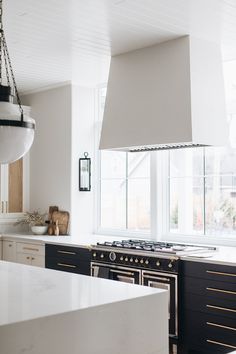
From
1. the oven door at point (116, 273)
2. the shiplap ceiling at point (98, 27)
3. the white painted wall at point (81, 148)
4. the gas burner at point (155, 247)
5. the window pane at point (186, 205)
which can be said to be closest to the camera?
the shiplap ceiling at point (98, 27)

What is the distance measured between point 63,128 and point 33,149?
0.63 meters

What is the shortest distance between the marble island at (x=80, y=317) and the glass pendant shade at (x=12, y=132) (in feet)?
2.22

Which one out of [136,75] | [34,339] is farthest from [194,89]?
[34,339]

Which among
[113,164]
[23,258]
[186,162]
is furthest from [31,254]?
[186,162]

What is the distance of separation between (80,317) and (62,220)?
3.95 meters

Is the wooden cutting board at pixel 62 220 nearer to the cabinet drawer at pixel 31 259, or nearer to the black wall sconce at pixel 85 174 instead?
the black wall sconce at pixel 85 174

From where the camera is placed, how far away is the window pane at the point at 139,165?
585 cm

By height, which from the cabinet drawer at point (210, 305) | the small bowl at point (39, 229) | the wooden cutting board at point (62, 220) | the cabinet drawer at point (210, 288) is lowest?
the cabinet drawer at point (210, 305)

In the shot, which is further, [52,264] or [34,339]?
[52,264]

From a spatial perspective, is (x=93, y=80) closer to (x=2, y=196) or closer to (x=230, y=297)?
(x=2, y=196)

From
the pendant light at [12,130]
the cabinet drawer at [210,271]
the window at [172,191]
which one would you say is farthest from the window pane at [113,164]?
the pendant light at [12,130]

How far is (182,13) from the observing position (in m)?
3.78

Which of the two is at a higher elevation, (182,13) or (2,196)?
(182,13)

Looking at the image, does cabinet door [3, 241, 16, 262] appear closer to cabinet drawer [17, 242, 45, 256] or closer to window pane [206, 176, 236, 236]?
cabinet drawer [17, 242, 45, 256]
